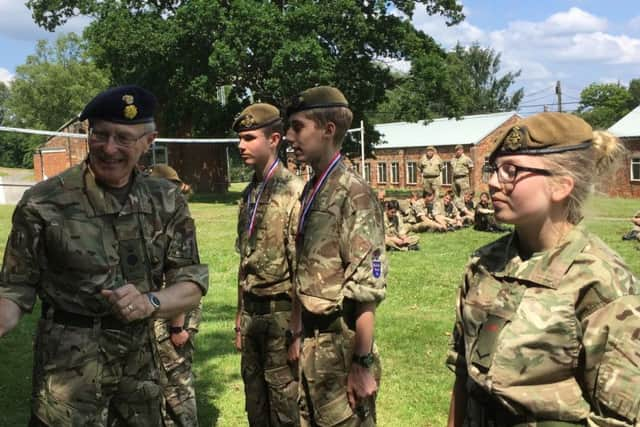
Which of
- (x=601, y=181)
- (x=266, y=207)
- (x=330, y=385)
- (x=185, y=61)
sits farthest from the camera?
(x=185, y=61)

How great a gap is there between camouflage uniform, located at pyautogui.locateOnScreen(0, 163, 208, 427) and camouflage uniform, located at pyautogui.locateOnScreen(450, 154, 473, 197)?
57.1 feet

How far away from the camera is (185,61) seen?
27844 mm

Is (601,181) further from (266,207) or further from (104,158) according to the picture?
(266,207)

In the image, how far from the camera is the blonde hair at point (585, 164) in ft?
6.63

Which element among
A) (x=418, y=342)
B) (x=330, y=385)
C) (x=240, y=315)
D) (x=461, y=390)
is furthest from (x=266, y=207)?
(x=418, y=342)

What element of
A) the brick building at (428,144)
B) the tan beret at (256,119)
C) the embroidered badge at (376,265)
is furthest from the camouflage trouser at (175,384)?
the brick building at (428,144)

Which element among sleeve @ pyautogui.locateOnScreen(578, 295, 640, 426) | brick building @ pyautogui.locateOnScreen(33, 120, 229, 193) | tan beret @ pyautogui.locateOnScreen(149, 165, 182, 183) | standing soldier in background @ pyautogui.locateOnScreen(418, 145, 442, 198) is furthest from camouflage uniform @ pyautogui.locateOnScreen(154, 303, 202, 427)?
brick building @ pyautogui.locateOnScreen(33, 120, 229, 193)

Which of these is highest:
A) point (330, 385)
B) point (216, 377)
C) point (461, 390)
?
point (461, 390)

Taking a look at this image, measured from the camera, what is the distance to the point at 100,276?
259 centimetres

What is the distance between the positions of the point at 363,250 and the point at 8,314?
163 centimetres

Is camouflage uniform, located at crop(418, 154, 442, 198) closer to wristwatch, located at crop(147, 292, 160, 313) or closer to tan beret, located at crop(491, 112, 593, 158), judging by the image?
wristwatch, located at crop(147, 292, 160, 313)

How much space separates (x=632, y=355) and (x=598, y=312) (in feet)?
0.50

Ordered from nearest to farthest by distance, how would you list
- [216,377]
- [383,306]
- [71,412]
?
[71,412] → [216,377] → [383,306]

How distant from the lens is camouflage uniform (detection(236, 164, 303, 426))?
4.00 metres
